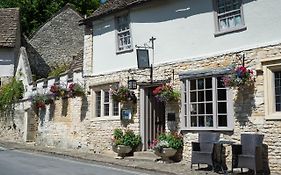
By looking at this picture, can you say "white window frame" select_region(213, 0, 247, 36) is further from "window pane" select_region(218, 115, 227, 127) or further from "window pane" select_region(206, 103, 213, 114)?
"window pane" select_region(218, 115, 227, 127)

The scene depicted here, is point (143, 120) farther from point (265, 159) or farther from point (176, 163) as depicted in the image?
point (265, 159)

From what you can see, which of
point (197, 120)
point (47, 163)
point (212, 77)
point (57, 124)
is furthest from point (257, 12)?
point (57, 124)

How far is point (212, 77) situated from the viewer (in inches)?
522

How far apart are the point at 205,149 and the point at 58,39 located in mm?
24138

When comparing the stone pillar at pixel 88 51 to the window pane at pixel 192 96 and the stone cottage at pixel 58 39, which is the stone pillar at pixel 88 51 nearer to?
→ the window pane at pixel 192 96

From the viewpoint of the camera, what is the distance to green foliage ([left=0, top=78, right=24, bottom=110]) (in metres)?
25.8

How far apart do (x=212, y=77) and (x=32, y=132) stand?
13.5 meters

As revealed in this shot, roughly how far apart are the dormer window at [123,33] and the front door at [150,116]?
2.28 m

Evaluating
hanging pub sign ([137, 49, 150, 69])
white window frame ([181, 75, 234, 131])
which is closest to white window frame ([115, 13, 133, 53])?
hanging pub sign ([137, 49, 150, 69])

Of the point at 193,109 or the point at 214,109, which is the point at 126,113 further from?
the point at 214,109

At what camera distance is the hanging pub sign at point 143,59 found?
15.6m

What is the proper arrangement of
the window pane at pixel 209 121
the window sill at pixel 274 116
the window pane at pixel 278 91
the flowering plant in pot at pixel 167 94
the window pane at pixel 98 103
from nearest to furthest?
the window sill at pixel 274 116
the window pane at pixel 278 91
the window pane at pixel 209 121
the flowering plant in pot at pixel 167 94
the window pane at pixel 98 103

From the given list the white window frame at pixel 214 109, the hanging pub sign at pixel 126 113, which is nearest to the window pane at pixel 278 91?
the white window frame at pixel 214 109

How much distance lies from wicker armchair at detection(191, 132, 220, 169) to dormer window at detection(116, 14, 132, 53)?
19.3ft
